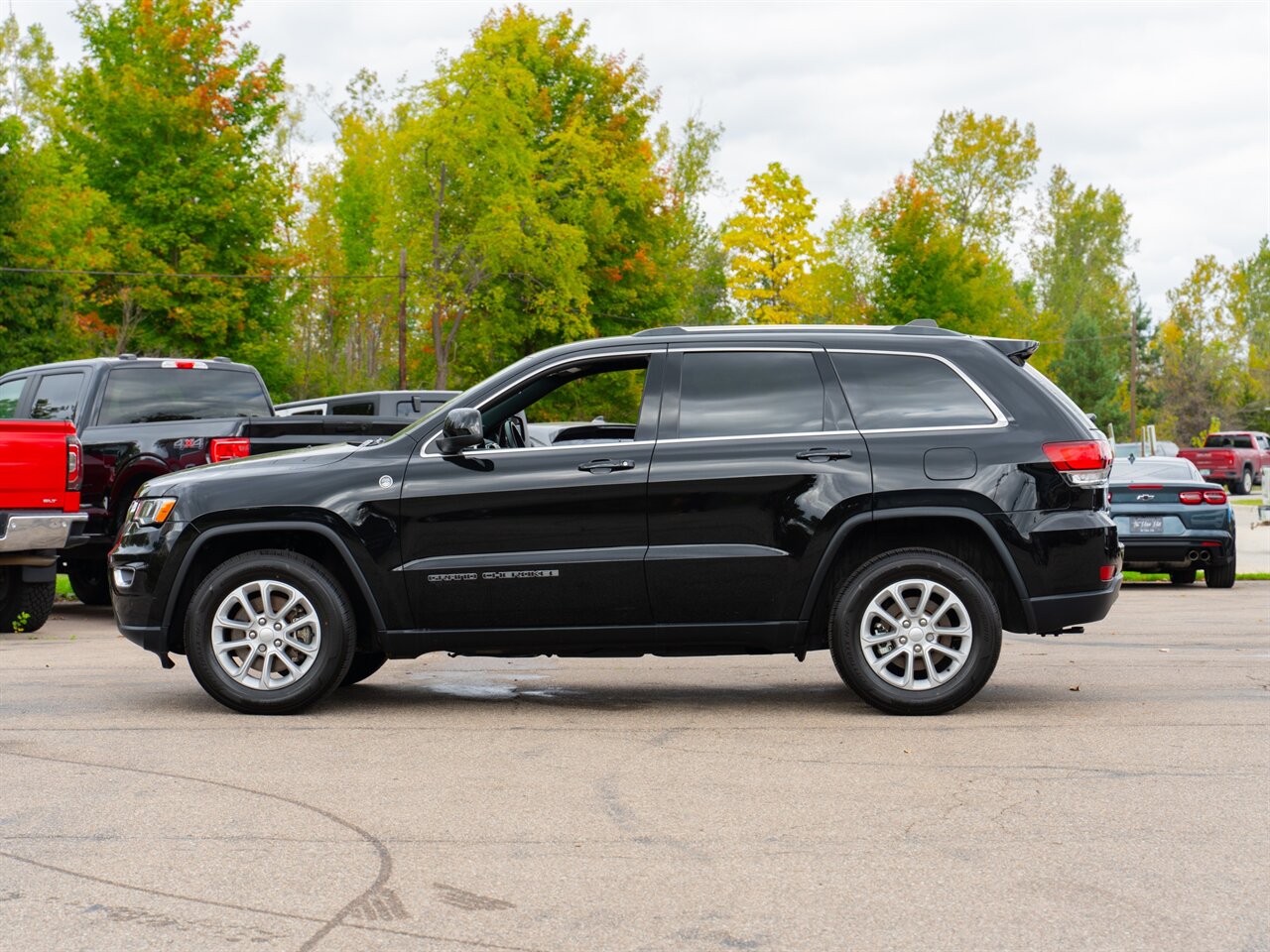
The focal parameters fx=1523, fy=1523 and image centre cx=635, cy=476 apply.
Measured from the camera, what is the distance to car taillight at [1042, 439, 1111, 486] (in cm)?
752

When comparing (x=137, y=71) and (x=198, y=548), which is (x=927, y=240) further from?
(x=198, y=548)

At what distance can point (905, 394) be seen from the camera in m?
7.70

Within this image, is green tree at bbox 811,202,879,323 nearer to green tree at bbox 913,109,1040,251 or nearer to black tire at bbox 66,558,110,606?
green tree at bbox 913,109,1040,251

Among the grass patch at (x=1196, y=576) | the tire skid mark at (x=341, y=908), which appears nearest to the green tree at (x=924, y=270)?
the grass patch at (x=1196, y=576)

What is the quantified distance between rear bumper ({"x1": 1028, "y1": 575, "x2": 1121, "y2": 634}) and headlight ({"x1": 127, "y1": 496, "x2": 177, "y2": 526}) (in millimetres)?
4392

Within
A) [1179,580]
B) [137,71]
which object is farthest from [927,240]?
[1179,580]

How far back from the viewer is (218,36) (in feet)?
144

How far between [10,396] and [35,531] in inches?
142

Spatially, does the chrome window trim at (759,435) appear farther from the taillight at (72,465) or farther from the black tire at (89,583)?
the black tire at (89,583)

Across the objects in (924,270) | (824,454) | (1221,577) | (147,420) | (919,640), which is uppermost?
(924,270)

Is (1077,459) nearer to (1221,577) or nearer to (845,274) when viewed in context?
(1221,577)

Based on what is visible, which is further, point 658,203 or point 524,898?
point 658,203

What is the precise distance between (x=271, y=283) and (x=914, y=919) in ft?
144

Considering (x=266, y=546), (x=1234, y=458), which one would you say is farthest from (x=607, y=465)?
(x=1234, y=458)
